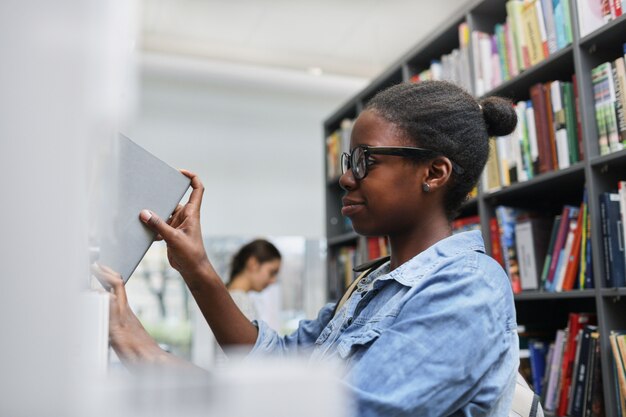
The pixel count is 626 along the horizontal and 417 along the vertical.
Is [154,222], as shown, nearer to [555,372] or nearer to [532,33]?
[555,372]

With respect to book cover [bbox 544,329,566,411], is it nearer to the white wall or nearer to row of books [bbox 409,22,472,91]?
row of books [bbox 409,22,472,91]

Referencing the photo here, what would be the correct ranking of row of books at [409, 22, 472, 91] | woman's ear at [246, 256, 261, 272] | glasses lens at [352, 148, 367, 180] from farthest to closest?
woman's ear at [246, 256, 261, 272]
row of books at [409, 22, 472, 91]
glasses lens at [352, 148, 367, 180]

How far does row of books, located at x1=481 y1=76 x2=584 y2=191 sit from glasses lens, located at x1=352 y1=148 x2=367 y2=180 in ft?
2.98

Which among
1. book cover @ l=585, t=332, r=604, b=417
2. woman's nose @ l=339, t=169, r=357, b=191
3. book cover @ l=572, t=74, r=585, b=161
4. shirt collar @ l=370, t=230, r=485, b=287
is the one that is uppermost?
book cover @ l=572, t=74, r=585, b=161

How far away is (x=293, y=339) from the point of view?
1105 millimetres

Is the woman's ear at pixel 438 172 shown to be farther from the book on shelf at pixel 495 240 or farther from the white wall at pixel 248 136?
the white wall at pixel 248 136

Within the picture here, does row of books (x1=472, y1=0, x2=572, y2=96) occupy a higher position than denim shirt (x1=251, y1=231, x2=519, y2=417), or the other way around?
row of books (x1=472, y1=0, x2=572, y2=96)

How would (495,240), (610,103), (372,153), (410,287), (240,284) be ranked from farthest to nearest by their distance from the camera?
(240,284) → (495,240) → (610,103) → (372,153) → (410,287)

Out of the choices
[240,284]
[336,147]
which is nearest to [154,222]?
[240,284]

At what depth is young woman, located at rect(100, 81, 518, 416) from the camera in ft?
2.04

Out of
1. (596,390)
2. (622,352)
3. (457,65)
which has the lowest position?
(596,390)

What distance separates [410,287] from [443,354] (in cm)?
18

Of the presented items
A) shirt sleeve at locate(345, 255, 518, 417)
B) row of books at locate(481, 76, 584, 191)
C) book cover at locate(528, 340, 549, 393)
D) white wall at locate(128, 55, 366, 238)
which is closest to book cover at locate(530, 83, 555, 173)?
row of books at locate(481, 76, 584, 191)

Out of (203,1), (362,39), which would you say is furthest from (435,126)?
(362,39)
